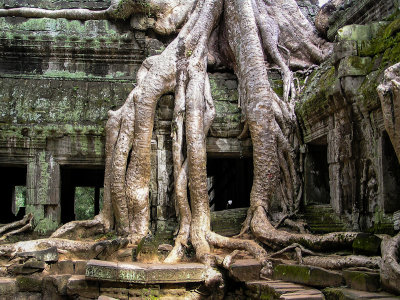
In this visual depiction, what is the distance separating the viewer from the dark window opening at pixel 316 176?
641 cm

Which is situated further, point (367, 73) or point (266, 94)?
point (266, 94)

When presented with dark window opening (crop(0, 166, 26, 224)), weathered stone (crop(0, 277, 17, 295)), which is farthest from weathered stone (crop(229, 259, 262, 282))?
dark window opening (crop(0, 166, 26, 224))

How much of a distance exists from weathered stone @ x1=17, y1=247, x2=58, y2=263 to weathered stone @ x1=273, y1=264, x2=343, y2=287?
2.57m

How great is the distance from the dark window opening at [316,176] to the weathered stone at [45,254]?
328 centimetres

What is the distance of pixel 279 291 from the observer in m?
3.68

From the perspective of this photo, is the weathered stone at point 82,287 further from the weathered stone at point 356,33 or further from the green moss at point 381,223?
the weathered stone at point 356,33

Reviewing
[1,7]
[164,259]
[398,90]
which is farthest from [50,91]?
[398,90]

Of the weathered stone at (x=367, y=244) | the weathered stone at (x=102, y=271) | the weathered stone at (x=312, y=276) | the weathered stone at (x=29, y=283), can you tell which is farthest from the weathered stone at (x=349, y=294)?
the weathered stone at (x=29, y=283)

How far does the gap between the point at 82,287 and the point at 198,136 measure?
238 cm

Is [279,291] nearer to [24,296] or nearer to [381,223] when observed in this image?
[381,223]

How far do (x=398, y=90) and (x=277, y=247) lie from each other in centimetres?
218

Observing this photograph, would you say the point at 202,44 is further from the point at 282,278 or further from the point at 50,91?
the point at 282,278

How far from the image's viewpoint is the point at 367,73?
196 inches

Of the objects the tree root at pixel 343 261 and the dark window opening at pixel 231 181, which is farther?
the dark window opening at pixel 231 181
